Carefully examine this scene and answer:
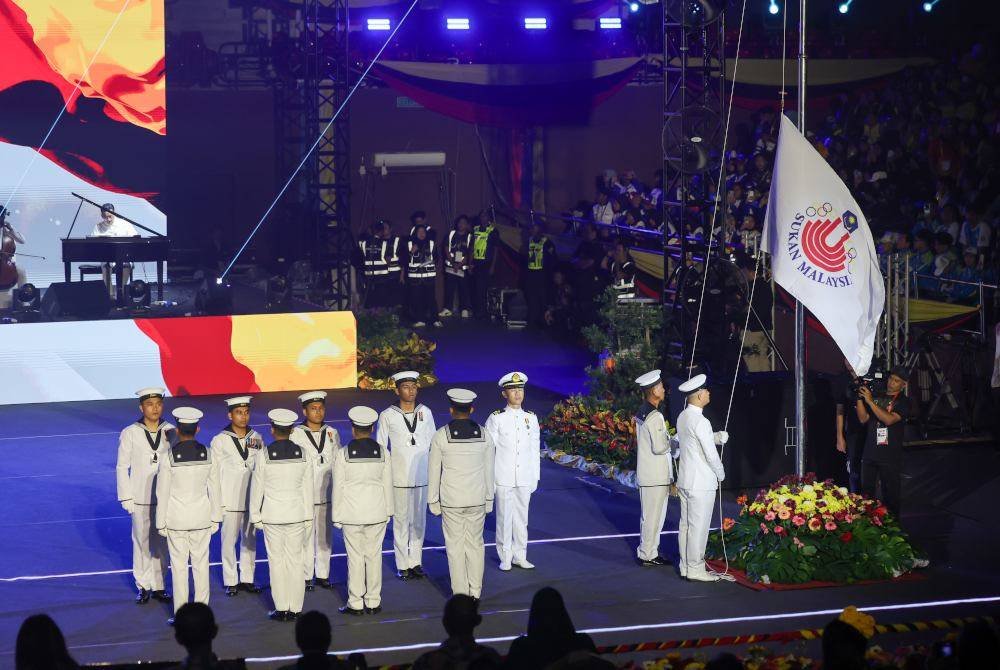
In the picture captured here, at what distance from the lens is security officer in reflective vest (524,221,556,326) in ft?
83.7

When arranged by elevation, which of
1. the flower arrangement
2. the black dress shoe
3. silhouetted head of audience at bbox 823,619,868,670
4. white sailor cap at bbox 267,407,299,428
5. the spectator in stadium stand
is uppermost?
white sailor cap at bbox 267,407,299,428

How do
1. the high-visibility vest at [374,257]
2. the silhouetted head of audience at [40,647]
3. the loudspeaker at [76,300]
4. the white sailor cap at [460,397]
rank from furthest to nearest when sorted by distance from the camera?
1. the high-visibility vest at [374,257]
2. the loudspeaker at [76,300]
3. the white sailor cap at [460,397]
4. the silhouetted head of audience at [40,647]

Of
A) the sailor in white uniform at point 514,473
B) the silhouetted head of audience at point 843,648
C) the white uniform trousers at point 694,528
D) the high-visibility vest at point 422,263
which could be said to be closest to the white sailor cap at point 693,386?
the white uniform trousers at point 694,528

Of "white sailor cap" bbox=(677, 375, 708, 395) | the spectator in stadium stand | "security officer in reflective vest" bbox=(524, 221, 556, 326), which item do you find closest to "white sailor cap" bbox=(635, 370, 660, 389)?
"white sailor cap" bbox=(677, 375, 708, 395)

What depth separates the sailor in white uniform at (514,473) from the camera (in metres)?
11.9

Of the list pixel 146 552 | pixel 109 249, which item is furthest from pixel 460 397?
pixel 109 249

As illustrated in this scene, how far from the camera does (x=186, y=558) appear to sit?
10711mm

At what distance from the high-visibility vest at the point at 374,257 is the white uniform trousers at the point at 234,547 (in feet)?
49.9

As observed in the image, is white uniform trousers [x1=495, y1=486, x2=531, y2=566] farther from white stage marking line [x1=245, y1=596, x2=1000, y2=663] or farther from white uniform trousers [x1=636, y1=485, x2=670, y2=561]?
white stage marking line [x1=245, y1=596, x2=1000, y2=663]

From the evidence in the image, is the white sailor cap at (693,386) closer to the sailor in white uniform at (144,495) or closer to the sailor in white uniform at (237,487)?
the sailor in white uniform at (237,487)

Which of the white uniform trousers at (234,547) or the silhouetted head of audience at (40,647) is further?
the white uniform trousers at (234,547)

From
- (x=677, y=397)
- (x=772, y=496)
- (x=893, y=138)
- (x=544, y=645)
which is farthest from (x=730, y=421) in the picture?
(x=893, y=138)

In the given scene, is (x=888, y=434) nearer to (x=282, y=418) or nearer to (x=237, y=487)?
(x=282, y=418)

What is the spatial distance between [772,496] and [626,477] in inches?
132
